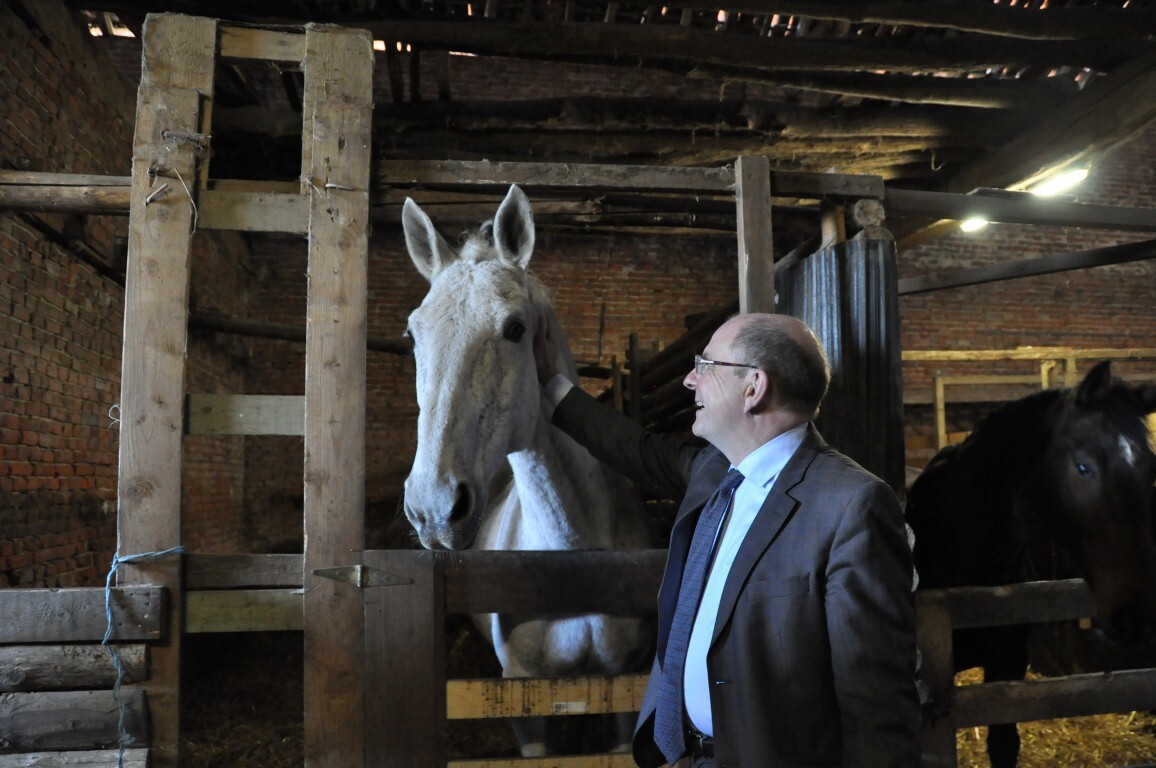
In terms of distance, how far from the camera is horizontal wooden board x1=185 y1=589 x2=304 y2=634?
2309 millimetres

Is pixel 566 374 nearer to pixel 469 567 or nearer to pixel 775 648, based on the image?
pixel 469 567

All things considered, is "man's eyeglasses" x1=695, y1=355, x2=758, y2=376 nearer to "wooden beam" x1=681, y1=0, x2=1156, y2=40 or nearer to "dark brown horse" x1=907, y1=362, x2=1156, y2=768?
"dark brown horse" x1=907, y1=362, x2=1156, y2=768

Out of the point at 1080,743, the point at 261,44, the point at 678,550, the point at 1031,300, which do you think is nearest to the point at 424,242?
the point at 261,44

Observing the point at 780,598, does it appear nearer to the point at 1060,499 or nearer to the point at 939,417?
the point at 1060,499

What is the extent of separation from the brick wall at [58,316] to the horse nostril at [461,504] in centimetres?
338

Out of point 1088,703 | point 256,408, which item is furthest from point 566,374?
point 1088,703

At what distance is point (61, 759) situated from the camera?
2.16m

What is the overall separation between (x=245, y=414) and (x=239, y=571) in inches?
20.9

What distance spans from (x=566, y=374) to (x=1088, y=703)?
2366 mm

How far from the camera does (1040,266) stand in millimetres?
4020

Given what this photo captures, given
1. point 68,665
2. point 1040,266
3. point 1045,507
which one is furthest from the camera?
point 1040,266

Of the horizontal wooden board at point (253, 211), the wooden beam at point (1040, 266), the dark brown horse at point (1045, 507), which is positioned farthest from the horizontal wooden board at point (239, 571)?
the wooden beam at point (1040, 266)

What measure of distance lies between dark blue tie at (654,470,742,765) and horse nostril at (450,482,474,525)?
76 centimetres

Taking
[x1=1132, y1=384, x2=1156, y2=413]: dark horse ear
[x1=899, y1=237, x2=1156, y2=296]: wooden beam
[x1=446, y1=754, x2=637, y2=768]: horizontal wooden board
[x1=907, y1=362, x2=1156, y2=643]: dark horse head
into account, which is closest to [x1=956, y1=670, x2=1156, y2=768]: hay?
[x1=907, y1=362, x2=1156, y2=643]: dark horse head
